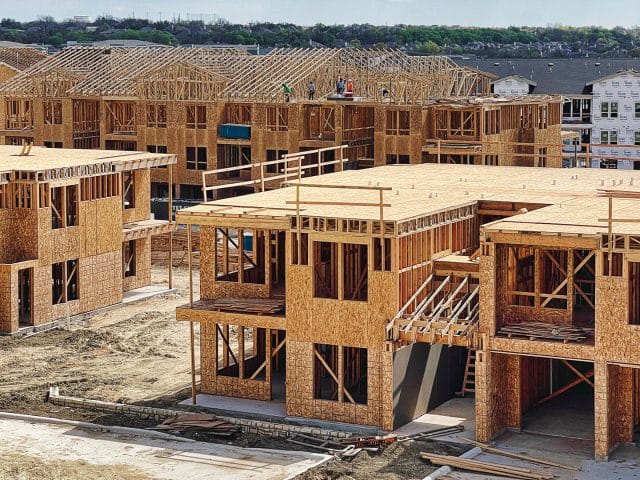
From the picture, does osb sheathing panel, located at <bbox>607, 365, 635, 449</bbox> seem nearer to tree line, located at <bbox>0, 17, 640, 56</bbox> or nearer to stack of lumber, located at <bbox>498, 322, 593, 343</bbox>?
stack of lumber, located at <bbox>498, 322, 593, 343</bbox>

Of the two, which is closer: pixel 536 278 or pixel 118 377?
pixel 536 278

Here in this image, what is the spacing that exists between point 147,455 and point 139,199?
20.8 m

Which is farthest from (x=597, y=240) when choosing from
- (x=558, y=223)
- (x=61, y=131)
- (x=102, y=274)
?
(x=61, y=131)

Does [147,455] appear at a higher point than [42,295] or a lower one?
lower

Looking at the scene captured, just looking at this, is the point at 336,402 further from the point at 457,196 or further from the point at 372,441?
the point at 457,196

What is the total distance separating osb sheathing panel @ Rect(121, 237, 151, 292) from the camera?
50.5 m

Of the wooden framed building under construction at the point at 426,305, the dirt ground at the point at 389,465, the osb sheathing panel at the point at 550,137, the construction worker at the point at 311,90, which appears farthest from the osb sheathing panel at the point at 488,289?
the construction worker at the point at 311,90

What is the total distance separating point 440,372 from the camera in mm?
34844

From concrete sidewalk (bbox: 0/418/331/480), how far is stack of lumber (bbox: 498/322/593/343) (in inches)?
196

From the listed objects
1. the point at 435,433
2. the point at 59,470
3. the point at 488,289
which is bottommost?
the point at 59,470

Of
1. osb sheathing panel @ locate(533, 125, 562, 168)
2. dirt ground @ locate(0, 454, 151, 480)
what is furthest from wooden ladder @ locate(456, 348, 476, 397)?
osb sheathing panel @ locate(533, 125, 562, 168)

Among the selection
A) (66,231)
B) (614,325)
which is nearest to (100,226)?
(66,231)

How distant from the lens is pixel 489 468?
29.6 metres

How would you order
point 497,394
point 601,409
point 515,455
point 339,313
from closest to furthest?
point 601,409
point 515,455
point 497,394
point 339,313
